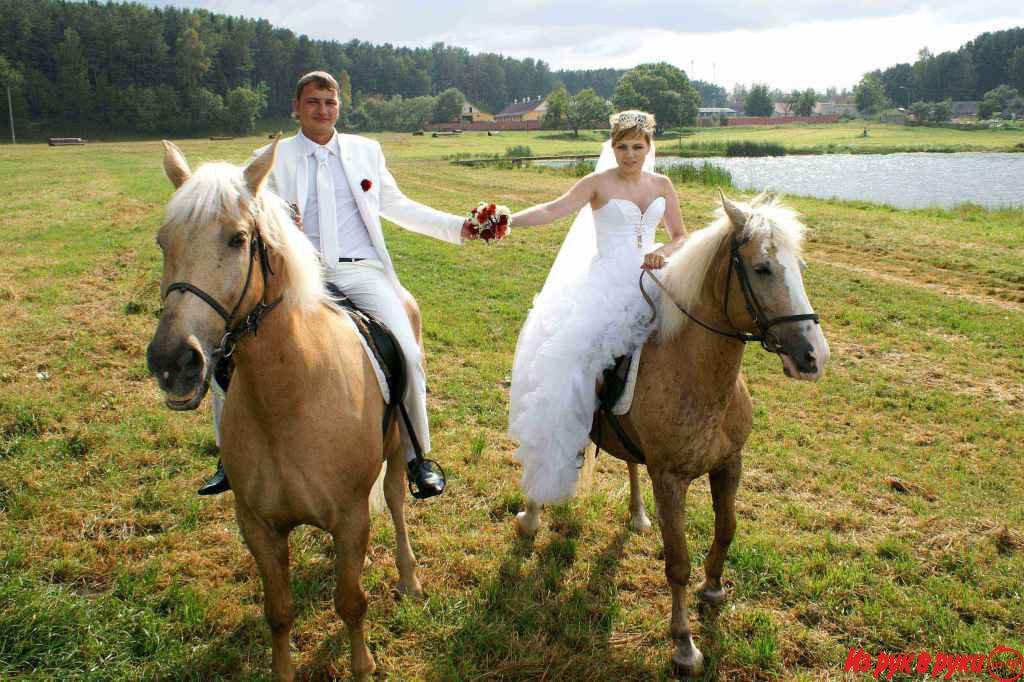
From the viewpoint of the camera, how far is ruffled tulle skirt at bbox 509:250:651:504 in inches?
157

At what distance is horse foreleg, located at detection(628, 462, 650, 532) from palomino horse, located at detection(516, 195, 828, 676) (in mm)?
1045

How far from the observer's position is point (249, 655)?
145 inches

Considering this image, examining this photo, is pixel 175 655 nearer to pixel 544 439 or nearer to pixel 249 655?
pixel 249 655

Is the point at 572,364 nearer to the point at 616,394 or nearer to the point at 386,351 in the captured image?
the point at 616,394

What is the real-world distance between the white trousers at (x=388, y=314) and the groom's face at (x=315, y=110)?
2.78ft

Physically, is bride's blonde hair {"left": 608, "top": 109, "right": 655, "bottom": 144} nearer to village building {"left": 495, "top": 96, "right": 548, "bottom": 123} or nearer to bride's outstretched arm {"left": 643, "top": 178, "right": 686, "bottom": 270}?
bride's outstretched arm {"left": 643, "top": 178, "right": 686, "bottom": 270}

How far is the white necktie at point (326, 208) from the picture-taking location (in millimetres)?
3947

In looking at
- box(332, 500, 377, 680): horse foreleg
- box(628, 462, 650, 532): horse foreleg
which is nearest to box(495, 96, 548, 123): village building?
box(628, 462, 650, 532): horse foreleg

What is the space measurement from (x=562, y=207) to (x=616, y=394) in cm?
141

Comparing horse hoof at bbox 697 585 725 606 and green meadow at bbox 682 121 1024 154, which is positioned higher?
green meadow at bbox 682 121 1024 154

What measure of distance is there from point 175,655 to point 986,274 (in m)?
14.0

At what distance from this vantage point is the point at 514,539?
4863mm

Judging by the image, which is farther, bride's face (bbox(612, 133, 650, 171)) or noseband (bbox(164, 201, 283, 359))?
bride's face (bbox(612, 133, 650, 171))

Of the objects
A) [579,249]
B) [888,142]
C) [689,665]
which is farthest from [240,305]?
[888,142]
